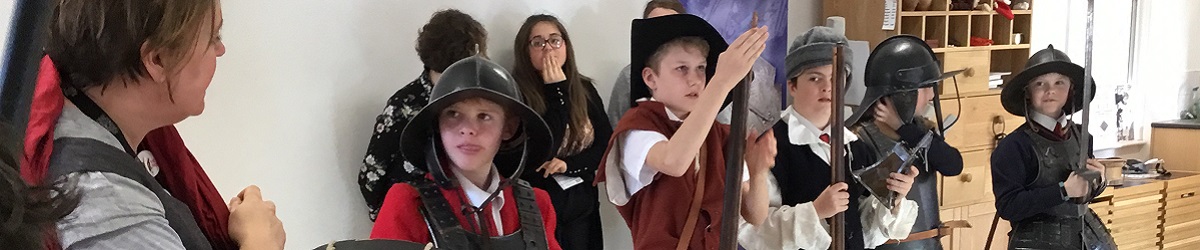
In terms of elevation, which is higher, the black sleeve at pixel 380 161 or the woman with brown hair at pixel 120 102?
the woman with brown hair at pixel 120 102

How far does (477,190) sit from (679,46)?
405 mm

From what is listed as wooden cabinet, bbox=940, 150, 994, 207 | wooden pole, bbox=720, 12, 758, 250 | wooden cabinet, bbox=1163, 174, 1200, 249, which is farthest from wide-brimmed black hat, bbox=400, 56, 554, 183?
wooden cabinet, bbox=1163, 174, 1200, 249

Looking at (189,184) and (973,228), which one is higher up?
(189,184)

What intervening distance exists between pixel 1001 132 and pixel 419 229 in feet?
8.50

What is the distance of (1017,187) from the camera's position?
249 cm

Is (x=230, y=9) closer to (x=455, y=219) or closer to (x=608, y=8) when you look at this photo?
(x=455, y=219)

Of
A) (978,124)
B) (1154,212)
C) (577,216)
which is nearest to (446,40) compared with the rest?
(577,216)

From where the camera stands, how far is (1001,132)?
363 cm

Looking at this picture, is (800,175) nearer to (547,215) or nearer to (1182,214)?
(547,215)

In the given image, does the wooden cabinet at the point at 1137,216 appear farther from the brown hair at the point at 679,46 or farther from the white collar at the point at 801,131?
the brown hair at the point at 679,46

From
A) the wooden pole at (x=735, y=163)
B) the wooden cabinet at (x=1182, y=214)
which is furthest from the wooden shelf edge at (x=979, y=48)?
the wooden pole at (x=735, y=163)

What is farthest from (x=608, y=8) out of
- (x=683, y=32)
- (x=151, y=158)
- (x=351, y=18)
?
(x=151, y=158)

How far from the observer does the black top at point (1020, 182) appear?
8.00 feet

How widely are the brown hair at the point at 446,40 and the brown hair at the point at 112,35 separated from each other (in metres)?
1.64
